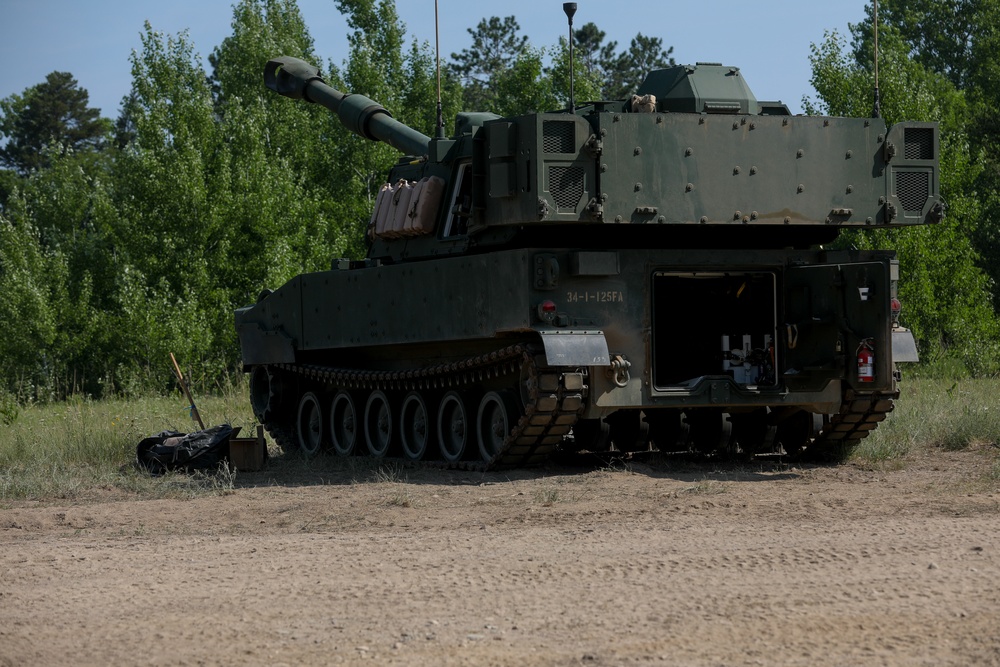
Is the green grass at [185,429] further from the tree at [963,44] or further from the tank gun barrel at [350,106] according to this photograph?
the tree at [963,44]

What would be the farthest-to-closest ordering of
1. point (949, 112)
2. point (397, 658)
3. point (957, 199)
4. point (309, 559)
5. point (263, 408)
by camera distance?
point (949, 112) → point (957, 199) → point (263, 408) → point (309, 559) → point (397, 658)

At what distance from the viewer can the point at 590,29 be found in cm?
5988

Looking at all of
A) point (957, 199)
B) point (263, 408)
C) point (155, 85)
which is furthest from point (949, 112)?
point (263, 408)

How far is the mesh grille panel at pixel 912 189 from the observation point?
13.7 meters

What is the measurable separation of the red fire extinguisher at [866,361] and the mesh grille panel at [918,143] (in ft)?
5.97

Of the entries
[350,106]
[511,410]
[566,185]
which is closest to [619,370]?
[511,410]

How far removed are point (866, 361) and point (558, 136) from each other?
3241 millimetres

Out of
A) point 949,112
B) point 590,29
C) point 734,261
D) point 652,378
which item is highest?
point 590,29

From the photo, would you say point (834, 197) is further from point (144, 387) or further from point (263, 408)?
point (144, 387)

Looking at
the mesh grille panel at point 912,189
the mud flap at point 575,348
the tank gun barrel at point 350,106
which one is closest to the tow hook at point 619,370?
the mud flap at point 575,348

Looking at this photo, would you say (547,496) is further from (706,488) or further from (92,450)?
(92,450)

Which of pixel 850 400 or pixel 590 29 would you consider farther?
pixel 590 29

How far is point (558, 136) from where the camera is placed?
12.5 m

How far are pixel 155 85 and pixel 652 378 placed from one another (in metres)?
23.6
